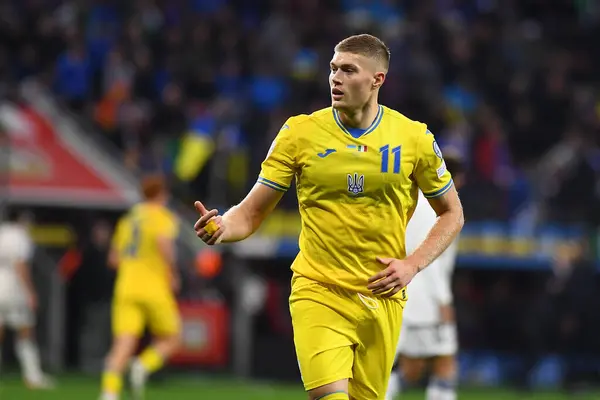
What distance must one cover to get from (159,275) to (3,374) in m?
4.71

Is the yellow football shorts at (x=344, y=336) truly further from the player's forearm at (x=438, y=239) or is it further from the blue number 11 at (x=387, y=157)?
the blue number 11 at (x=387, y=157)

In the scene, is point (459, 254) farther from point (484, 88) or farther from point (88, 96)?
point (88, 96)

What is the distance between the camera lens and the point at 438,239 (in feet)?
24.4

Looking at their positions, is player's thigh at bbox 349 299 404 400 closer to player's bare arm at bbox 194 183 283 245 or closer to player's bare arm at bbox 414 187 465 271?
player's bare arm at bbox 414 187 465 271

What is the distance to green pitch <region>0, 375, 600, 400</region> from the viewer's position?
15.3 m

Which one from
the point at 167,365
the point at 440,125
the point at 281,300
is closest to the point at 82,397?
the point at 167,365

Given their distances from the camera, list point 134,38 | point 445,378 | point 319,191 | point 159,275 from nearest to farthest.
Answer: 1. point 319,191
2. point 445,378
3. point 159,275
4. point 134,38

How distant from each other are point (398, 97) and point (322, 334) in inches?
536

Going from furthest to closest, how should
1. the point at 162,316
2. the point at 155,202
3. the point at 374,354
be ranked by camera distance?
the point at 162,316 → the point at 155,202 → the point at 374,354

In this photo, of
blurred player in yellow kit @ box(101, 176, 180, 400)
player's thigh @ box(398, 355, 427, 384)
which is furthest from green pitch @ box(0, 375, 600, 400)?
player's thigh @ box(398, 355, 427, 384)

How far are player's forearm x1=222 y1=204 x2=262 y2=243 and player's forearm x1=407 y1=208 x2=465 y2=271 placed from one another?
35.3 inches

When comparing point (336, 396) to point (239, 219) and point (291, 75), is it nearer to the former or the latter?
point (239, 219)

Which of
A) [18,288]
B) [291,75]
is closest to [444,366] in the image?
[18,288]

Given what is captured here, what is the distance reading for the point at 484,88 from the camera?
2184cm
